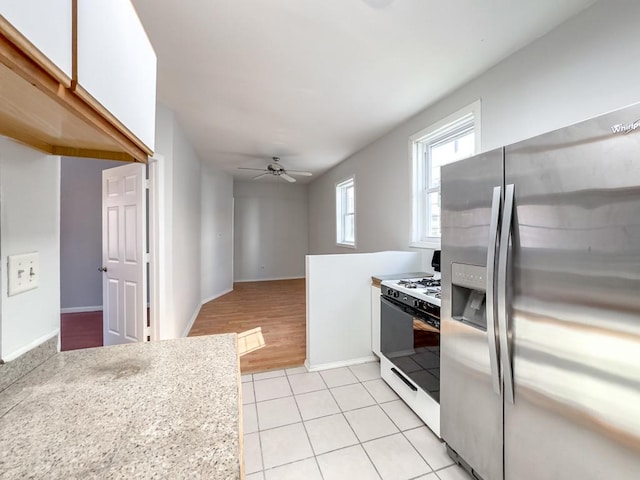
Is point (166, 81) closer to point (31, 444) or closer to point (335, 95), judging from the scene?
point (335, 95)

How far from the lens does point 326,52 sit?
5.96 ft

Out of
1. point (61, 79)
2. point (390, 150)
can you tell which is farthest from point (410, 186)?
point (61, 79)

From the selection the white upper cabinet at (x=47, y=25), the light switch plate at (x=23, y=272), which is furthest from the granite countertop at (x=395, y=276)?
the white upper cabinet at (x=47, y=25)

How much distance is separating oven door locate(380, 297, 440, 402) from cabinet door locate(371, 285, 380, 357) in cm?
11

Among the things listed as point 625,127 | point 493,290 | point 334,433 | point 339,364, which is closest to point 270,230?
point 339,364

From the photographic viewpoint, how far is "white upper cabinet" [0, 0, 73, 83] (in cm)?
36

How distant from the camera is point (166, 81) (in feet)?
7.15

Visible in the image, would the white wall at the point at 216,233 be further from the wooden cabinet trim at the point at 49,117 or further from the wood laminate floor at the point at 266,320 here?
the wooden cabinet trim at the point at 49,117

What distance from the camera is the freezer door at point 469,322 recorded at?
4.02 feet

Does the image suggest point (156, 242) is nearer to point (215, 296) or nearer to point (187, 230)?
point (187, 230)

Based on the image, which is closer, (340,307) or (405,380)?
(405,380)

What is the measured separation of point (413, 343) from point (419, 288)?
40 cm

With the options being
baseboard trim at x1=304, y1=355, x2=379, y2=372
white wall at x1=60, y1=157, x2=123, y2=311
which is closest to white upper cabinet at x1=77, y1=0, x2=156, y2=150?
baseboard trim at x1=304, y1=355, x2=379, y2=372

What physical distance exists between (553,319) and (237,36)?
2.26 m
